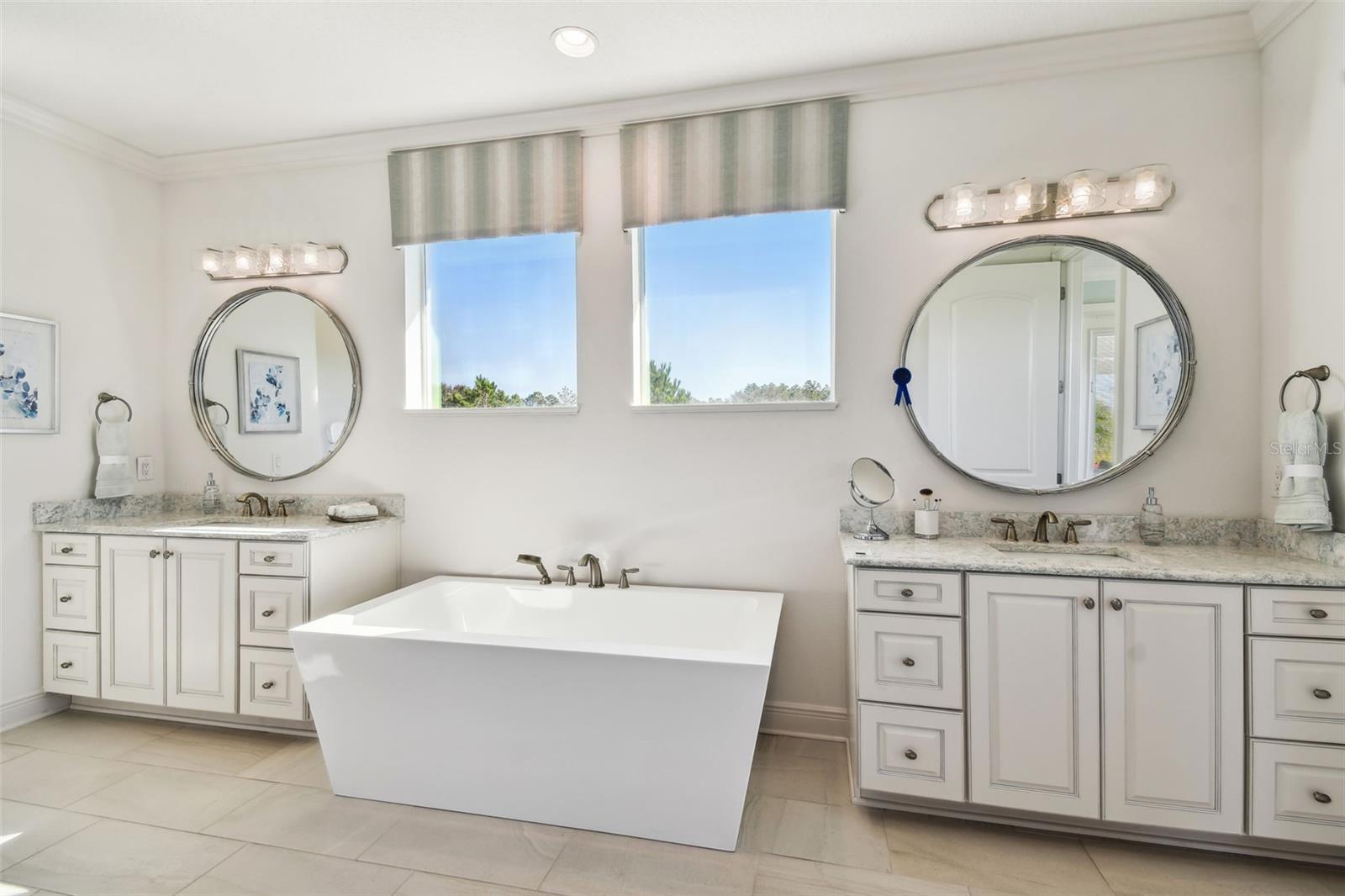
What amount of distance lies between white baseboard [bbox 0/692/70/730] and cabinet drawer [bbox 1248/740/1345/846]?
14.8 ft

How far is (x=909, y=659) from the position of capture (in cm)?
202

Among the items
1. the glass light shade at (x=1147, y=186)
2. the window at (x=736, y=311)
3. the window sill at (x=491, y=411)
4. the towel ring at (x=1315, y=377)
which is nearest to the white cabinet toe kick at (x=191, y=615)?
the window sill at (x=491, y=411)

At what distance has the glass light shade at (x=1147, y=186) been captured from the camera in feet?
7.36

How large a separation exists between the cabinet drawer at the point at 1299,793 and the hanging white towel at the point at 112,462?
4.47 m

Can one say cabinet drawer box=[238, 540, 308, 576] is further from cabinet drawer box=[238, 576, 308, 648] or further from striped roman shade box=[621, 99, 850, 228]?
striped roman shade box=[621, 99, 850, 228]

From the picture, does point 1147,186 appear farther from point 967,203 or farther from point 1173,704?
point 1173,704

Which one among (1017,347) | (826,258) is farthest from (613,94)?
(1017,347)

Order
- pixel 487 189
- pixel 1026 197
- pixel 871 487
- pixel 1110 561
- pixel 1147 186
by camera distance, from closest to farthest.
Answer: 1. pixel 1110 561
2. pixel 1147 186
3. pixel 1026 197
4. pixel 871 487
5. pixel 487 189

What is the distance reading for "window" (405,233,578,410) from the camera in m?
2.98

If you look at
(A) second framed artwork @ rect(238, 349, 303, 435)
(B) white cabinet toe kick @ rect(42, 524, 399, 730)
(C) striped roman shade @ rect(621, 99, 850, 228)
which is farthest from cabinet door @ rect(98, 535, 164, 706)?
(C) striped roman shade @ rect(621, 99, 850, 228)

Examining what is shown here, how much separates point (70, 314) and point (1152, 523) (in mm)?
4591

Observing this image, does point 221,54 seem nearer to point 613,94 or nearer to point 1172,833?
point 613,94

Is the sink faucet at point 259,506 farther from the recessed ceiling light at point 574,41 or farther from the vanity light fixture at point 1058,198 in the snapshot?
the vanity light fixture at point 1058,198

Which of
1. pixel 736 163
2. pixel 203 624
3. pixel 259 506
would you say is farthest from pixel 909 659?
pixel 259 506
